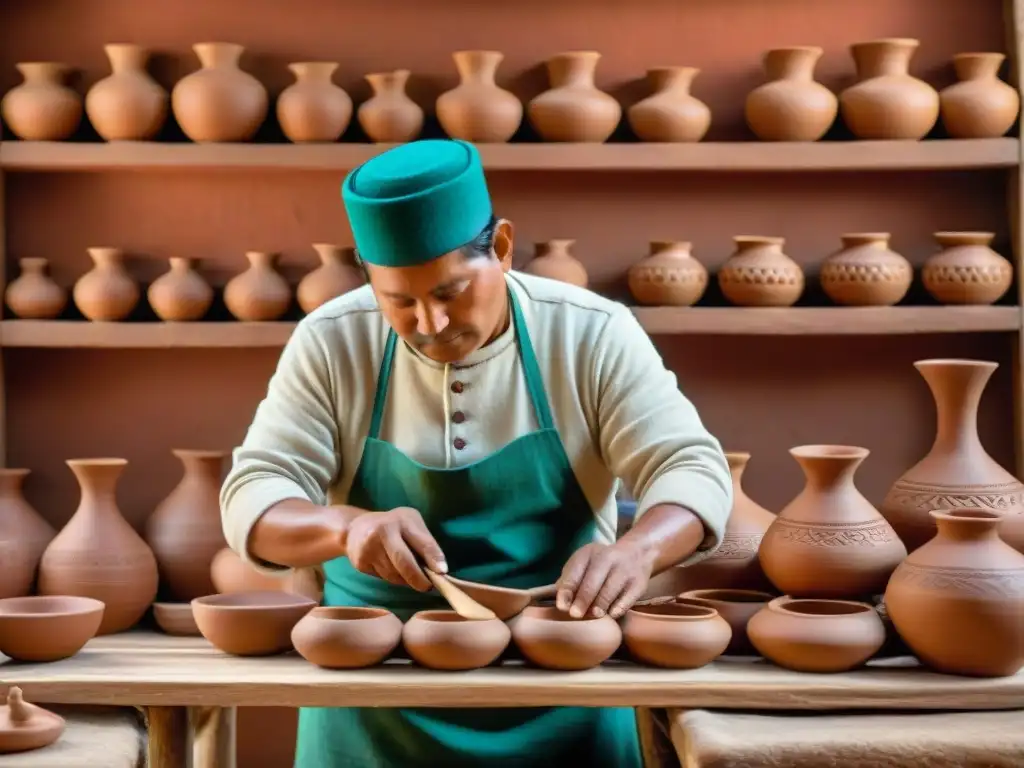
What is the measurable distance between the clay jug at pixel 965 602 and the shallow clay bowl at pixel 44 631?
1534 millimetres

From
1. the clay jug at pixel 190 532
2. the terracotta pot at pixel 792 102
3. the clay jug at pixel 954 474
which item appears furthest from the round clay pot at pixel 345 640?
the terracotta pot at pixel 792 102

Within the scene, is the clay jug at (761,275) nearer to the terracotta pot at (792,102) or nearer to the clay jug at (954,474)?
the terracotta pot at (792,102)

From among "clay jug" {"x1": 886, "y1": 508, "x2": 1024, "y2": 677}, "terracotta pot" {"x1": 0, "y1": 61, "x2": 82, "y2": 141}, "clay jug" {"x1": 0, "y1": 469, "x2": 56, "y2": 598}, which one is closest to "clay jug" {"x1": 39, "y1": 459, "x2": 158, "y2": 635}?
"clay jug" {"x1": 0, "y1": 469, "x2": 56, "y2": 598}

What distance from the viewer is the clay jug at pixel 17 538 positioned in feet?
12.7

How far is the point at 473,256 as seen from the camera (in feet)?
8.71

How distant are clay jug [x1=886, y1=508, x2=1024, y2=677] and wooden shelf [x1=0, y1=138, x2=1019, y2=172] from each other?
207 centimetres

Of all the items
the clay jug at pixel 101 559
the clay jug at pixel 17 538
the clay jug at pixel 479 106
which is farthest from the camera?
the clay jug at pixel 479 106

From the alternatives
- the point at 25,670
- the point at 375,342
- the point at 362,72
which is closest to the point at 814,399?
the point at 362,72

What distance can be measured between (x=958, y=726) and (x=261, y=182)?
10.3 ft

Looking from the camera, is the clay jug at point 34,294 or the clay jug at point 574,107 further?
the clay jug at point 34,294

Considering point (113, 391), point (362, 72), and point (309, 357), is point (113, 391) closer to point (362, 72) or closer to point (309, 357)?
point (362, 72)

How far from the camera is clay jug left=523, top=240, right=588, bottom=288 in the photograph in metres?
4.44

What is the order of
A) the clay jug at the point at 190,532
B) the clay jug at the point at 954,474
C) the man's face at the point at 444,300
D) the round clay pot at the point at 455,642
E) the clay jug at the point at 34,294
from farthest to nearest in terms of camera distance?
the clay jug at the point at 34,294
the clay jug at the point at 190,532
the clay jug at the point at 954,474
the man's face at the point at 444,300
the round clay pot at the point at 455,642

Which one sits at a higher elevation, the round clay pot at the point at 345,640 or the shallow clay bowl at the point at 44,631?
the shallow clay bowl at the point at 44,631
